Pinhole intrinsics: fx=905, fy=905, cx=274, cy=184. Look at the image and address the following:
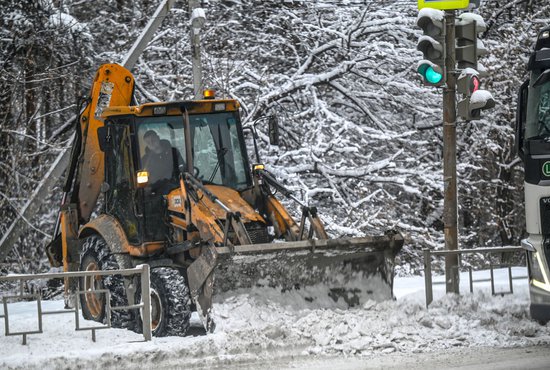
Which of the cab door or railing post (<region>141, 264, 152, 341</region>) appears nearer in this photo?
railing post (<region>141, 264, 152, 341</region>)

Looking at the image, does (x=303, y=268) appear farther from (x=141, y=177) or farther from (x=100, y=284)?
(x=100, y=284)

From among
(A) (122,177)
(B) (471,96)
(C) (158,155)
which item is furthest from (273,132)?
(B) (471,96)

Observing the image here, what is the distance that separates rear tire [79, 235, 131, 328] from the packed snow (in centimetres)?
82

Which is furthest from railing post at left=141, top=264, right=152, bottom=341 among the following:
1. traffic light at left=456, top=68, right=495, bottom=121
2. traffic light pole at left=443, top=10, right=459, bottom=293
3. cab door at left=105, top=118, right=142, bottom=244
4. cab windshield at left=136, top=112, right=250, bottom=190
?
traffic light at left=456, top=68, right=495, bottom=121

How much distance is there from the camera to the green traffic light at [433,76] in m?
10.6

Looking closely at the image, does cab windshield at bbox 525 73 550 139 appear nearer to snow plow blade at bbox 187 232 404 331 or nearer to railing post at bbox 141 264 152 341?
snow plow blade at bbox 187 232 404 331

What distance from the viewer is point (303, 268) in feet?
32.9

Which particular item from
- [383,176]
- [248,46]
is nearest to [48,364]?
[383,176]

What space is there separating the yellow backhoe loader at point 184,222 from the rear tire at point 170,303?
13 mm

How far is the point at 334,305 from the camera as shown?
10.1m

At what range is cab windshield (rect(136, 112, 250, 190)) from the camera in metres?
11.0

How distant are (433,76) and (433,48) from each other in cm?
33

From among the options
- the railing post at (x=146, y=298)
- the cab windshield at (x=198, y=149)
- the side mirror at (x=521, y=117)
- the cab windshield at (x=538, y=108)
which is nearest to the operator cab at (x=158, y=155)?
the cab windshield at (x=198, y=149)

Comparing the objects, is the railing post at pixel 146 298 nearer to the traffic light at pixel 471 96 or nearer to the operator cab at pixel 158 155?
the operator cab at pixel 158 155
